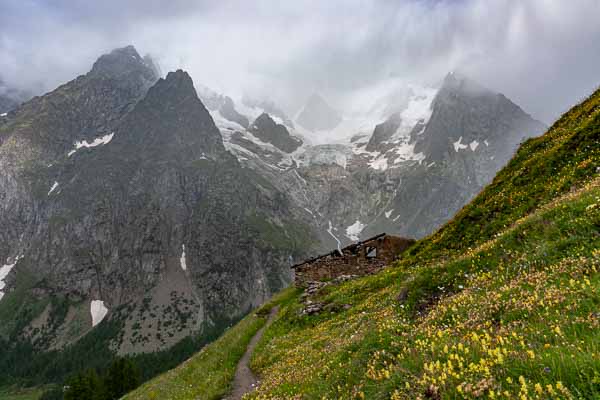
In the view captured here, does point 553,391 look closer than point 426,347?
Yes

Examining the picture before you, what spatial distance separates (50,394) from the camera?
190625 mm

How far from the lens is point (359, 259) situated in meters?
41.1

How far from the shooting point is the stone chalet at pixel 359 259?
132ft

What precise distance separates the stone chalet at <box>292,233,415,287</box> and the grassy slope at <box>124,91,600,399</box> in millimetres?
17985

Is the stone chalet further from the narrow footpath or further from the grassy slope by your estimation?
the grassy slope

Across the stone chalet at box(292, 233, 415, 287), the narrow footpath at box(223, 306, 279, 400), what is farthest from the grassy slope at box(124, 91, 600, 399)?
the stone chalet at box(292, 233, 415, 287)

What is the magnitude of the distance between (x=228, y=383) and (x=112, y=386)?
83.3 meters

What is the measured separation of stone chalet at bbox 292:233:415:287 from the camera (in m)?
40.3

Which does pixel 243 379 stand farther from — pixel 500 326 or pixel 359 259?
pixel 359 259

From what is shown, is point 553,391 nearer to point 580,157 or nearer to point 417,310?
point 417,310

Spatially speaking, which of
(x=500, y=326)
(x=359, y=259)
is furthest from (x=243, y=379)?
(x=359, y=259)

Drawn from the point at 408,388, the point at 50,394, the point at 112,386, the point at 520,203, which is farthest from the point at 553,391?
the point at 50,394

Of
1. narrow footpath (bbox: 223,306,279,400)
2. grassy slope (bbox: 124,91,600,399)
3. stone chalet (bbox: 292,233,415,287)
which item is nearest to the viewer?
grassy slope (bbox: 124,91,600,399)

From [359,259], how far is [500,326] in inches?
1322
